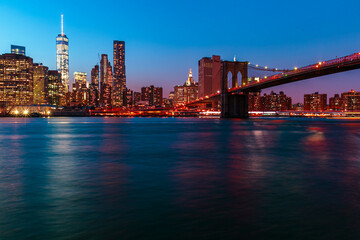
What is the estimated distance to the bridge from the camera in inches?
2320

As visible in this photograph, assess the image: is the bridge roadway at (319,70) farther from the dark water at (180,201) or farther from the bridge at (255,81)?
the dark water at (180,201)

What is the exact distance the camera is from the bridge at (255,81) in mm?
58934

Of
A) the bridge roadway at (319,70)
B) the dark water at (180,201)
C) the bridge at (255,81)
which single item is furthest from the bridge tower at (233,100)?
the dark water at (180,201)

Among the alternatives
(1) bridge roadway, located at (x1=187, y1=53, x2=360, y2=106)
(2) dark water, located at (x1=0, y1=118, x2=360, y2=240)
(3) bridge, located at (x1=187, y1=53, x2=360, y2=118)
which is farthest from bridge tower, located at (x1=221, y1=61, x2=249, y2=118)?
(2) dark water, located at (x1=0, y1=118, x2=360, y2=240)

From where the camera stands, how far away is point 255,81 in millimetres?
88000

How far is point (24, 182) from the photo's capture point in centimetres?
1157

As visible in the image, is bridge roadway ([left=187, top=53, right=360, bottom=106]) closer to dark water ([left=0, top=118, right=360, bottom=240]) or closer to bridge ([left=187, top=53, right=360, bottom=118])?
bridge ([left=187, top=53, right=360, bottom=118])

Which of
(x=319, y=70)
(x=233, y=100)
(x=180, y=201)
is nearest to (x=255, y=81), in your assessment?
(x=233, y=100)

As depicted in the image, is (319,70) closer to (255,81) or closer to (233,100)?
(255,81)

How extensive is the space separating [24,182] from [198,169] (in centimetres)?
711

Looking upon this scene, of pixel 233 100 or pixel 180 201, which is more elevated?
pixel 233 100

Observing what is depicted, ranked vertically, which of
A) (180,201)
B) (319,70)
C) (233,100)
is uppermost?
(319,70)

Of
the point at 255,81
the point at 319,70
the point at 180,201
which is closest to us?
the point at 180,201

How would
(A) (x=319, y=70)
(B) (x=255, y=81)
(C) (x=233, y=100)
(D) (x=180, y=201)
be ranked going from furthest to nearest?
1. (C) (x=233, y=100)
2. (B) (x=255, y=81)
3. (A) (x=319, y=70)
4. (D) (x=180, y=201)
